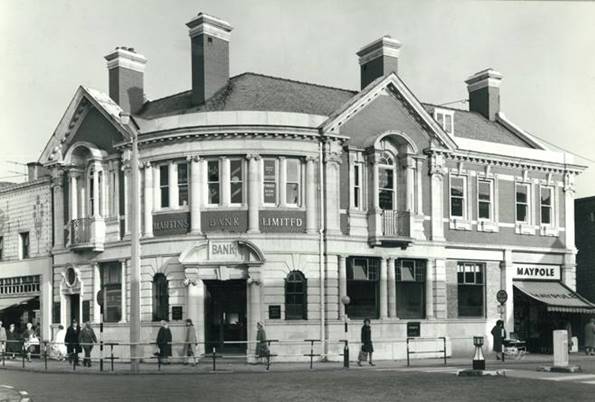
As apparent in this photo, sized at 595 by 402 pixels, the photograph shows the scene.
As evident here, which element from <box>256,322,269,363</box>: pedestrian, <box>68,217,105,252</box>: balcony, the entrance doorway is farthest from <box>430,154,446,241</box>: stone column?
<box>68,217,105,252</box>: balcony

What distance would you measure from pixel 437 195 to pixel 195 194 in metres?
10.4

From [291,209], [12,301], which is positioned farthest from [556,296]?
[12,301]

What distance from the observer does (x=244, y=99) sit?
34.1m

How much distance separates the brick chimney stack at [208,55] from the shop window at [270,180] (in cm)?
404

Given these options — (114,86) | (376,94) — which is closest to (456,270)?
(376,94)

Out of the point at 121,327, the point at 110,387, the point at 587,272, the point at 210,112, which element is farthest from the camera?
the point at 587,272

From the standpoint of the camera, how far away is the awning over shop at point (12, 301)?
Answer: 41231mm

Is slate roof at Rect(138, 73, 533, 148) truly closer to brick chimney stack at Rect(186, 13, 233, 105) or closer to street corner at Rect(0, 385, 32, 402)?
brick chimney stack at Rect(186, 13, 233, 105)

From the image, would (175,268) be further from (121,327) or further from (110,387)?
(110,387)

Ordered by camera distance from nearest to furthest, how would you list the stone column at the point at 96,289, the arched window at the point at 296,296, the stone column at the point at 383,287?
the arched window at the point at 296,296 < the stone column at the point at 383,287 < the stone column at the point at 96,289

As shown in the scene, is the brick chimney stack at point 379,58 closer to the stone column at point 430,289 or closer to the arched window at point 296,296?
the stone column at point 430,289

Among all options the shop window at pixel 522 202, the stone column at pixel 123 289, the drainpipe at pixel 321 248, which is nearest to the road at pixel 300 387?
the drainpipe at pixel 321 248

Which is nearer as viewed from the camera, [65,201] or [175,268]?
[175,268]

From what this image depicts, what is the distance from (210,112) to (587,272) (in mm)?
21958
